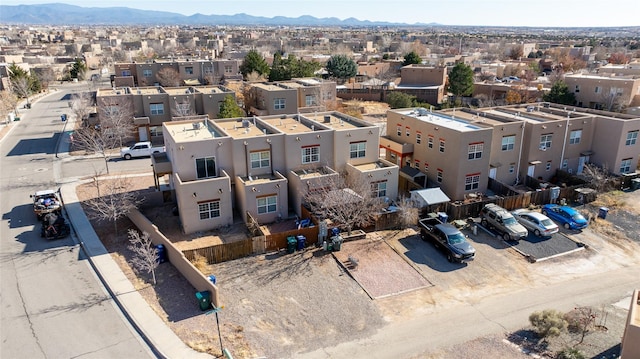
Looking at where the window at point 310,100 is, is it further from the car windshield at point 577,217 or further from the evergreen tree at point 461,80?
the car windshield at point 577,217

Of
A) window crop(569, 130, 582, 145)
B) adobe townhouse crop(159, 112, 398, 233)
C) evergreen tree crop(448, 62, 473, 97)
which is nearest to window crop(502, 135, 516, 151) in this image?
window crop(569, 130, 582, 145)

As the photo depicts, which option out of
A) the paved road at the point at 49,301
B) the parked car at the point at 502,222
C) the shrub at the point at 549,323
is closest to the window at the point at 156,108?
the paved road at the point at 49,301

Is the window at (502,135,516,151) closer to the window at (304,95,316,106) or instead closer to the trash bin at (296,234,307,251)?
the trash bin at (296,234,307,251)

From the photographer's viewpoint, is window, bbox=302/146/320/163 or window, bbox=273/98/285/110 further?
window, bbox=273/98/285/110

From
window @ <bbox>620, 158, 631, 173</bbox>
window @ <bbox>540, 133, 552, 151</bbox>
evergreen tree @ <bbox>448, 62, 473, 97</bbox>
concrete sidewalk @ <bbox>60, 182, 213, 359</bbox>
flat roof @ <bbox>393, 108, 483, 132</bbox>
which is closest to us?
concrete sidewalk @ <bbox>60, 182, 213, 359</bbox>

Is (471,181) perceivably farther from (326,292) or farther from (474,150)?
(326,292)

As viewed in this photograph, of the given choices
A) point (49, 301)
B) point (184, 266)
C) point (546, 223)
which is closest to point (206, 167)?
point (184, 266)
